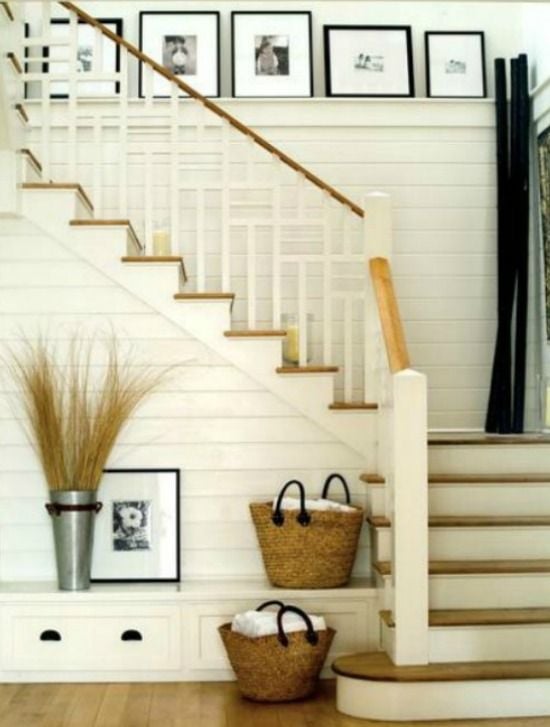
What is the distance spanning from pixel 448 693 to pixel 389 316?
152 centimetres

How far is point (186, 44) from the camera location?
22.9 ft

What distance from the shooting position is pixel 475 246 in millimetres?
6953

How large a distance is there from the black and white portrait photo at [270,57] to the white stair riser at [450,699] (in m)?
3.70

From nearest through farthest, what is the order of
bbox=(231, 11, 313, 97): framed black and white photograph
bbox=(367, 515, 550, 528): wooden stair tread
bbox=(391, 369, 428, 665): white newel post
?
bbox=(391, 369, 428, 665): white newel post, bbox=(367, 515, 550, 528): wooden stair tread, bbox=(231, 11, 313, 97): framed black and white photograph

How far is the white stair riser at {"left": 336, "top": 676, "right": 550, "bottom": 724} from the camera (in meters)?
4.43

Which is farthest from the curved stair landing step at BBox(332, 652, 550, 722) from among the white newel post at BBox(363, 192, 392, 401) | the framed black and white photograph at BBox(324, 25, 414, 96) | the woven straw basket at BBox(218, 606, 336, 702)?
the framed black and white photograph at BBox(324, 25, 414, 96)

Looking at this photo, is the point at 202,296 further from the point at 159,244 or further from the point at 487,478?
the point at 487,478

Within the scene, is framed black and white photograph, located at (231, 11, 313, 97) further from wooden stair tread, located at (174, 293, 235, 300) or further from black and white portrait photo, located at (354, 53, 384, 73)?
wooden stair tread, located at (174, 293, 235, 300)

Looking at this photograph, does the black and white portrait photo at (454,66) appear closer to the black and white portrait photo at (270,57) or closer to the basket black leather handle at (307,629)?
the black and white portrait photo at (270,57)

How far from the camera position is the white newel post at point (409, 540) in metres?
4.60

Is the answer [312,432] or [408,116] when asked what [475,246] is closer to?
[408,116]

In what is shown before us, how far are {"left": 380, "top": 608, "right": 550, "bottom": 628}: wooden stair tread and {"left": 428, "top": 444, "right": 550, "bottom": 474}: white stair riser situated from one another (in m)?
0.76

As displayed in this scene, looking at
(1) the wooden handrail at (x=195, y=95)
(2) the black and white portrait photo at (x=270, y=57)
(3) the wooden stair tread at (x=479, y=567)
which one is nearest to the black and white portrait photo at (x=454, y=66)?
(2) the black and white portrait photo at (x=270, y=57)

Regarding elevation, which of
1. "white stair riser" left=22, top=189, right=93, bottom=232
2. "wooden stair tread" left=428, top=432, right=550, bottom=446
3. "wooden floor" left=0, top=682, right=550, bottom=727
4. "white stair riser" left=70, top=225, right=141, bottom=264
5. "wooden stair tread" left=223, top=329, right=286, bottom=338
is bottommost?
"wooden floor" left=0, top=682, right=550, bottom=727
